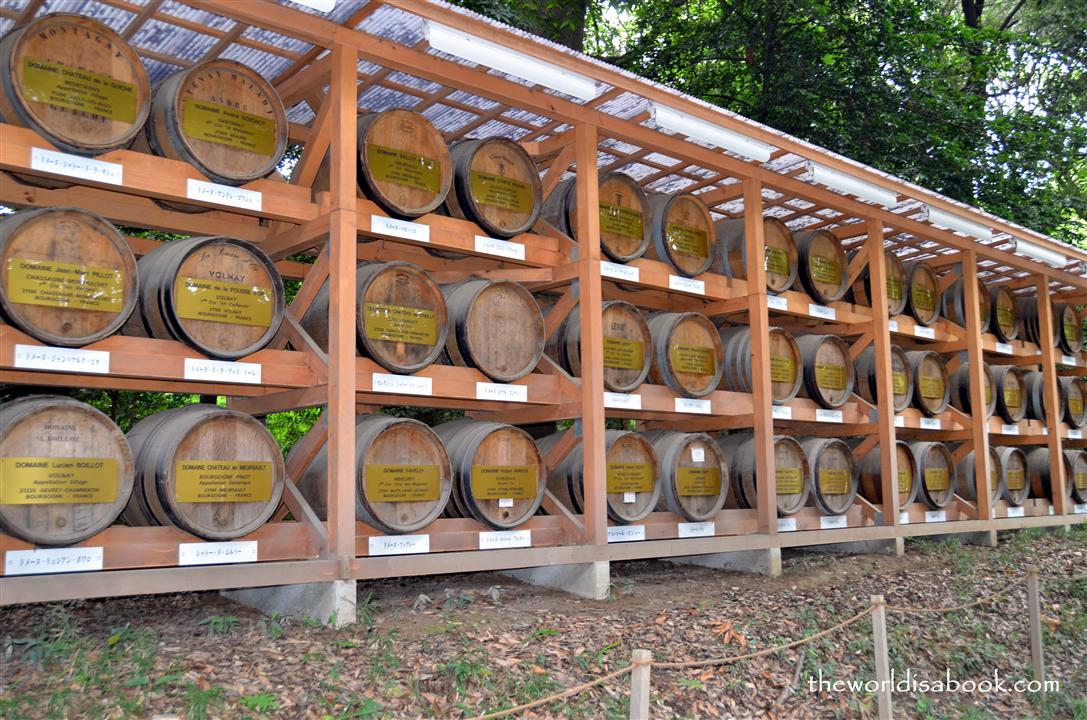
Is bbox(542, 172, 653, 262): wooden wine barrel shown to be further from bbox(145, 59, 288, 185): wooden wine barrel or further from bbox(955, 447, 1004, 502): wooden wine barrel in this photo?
bbox(955, 447, 1004, 502): wooden wine barrel

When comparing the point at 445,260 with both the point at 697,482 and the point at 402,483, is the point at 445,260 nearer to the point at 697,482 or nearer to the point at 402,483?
the point at 402,483

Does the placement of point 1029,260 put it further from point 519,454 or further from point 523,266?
point 519,454

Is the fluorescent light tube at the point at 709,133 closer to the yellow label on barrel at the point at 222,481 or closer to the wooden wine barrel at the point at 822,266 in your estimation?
the wooden wine barrel at the point at 822,266

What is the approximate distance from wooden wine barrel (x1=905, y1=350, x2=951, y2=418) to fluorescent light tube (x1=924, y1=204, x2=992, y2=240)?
1443mm

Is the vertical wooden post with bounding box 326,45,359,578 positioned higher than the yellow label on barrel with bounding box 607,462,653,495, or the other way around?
the vertical wooden post with bounding box 326,45,359,578

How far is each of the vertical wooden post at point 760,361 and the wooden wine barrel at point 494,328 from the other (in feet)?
8.08

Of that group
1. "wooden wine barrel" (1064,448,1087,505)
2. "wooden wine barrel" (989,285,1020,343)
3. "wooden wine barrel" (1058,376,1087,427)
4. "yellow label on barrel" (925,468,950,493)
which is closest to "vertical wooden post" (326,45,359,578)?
"yellow label on barrel" (925,468,950,493)

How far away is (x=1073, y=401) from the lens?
1386 centimetres

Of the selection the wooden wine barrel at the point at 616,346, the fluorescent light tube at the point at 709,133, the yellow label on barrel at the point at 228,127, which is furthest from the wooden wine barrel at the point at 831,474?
the yellow label on barrel at the point at 228,127

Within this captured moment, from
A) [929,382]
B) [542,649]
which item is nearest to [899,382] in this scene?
[929,382]

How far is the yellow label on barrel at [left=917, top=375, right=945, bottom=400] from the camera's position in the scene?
443 inches

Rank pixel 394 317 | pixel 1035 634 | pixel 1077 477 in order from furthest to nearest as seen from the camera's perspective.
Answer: pixel 1077 477, pixel 1035 634, pixel 394 317

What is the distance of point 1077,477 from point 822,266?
19.9ft

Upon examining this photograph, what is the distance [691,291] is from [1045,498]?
7.11 meters
